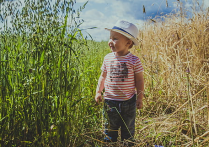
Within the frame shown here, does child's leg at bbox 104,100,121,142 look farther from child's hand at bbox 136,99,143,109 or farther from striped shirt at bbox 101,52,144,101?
child's hand at bbox 136,99,143,109

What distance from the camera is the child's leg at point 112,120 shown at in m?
1.99

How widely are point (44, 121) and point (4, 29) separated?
0.79 meters

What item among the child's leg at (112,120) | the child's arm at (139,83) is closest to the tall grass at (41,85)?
the child's leg at (112,120)

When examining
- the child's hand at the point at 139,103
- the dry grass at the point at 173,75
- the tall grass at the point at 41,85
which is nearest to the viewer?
the tall grass at the point at 41,85

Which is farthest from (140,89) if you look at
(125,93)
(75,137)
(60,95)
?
(60,95)

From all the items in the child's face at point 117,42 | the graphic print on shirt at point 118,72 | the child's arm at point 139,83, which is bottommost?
the child's arm at point 139,83

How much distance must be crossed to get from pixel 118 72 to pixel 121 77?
57 millimetres

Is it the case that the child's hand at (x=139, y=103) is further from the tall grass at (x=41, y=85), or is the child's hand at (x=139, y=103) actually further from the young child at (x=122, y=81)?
the tall grass at (x=41, y=85)

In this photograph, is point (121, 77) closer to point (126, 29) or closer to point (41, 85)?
point (126, 29)

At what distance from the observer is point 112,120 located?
6.70 ft

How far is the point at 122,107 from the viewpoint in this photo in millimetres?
1979

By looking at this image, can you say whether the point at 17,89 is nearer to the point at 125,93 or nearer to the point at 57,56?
the point at 57,56

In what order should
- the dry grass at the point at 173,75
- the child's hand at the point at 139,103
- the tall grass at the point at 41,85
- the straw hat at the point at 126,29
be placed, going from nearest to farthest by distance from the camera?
the tall grass at the point at 41,85, the straw hat at the point at 126,29, the child's hand at the point at 139,103, the dry grass at the point at 173,75

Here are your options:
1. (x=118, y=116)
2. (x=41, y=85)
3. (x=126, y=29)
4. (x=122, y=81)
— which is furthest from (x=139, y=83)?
(x=41, y=85)
